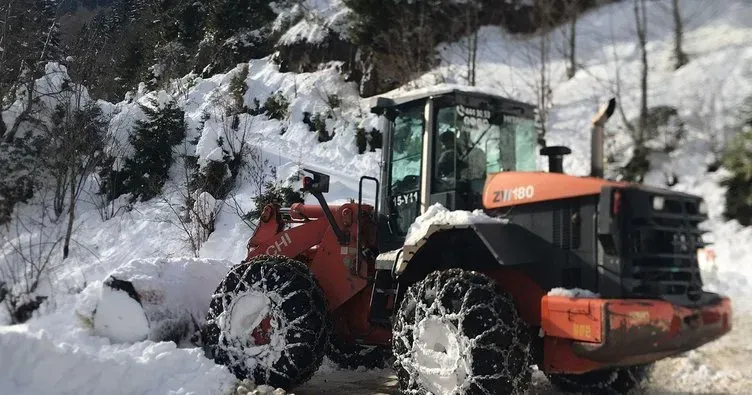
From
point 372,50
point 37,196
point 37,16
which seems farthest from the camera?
point 372,50

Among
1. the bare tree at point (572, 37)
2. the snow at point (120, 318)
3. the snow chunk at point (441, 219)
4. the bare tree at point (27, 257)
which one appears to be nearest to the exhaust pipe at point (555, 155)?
the snow chunk at point (441, 219)

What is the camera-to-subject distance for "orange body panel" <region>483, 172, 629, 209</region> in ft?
12.9

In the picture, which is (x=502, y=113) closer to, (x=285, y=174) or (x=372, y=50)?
(x=285, y=174)

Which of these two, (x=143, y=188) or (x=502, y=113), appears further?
(x=143, y=188)

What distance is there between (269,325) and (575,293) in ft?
8.72

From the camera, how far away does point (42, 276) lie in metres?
5.86

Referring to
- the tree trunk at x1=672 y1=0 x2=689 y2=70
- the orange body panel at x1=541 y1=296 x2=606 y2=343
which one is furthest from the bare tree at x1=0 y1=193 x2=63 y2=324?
the tree trunk at x1=672 y1=0 x2=689 y2=70

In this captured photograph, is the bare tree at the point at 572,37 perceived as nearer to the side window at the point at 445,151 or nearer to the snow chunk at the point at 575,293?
the side window at the point at 445,151

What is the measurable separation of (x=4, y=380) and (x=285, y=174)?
696 centimetres

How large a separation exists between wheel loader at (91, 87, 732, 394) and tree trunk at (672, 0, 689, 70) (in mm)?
8406

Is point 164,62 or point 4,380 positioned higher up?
point 164,62

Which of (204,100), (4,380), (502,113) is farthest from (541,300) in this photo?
(204,100)

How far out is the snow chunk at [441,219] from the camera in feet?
13.9

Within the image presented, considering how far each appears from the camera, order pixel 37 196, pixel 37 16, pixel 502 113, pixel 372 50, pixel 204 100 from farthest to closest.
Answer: pixel 372 50, pixel 204 100, pixel 37 16, pixel 37 196, pixel 502 113
